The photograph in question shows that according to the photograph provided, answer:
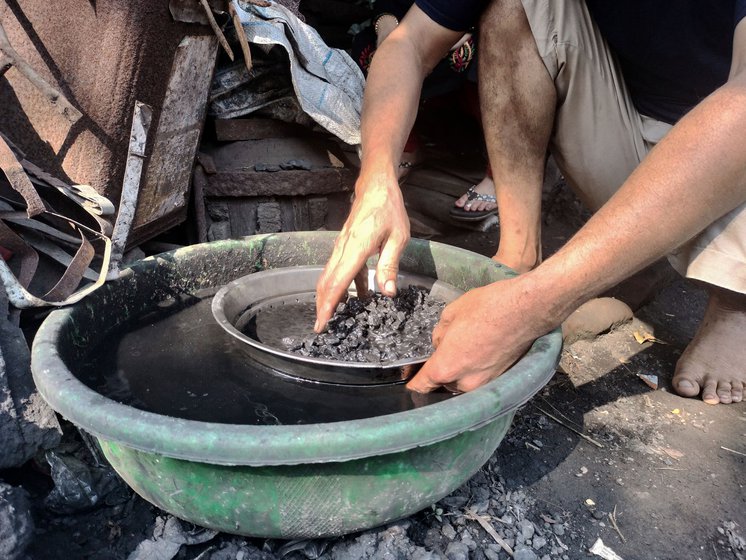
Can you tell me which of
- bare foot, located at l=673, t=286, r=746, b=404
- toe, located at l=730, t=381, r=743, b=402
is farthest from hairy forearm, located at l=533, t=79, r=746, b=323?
toe, located at l=730, t=381, r=743, b=402

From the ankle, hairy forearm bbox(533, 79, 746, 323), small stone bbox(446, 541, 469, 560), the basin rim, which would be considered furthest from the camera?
the ankle

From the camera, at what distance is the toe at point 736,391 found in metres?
1.95

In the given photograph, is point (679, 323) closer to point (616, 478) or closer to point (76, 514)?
point (616, 478)

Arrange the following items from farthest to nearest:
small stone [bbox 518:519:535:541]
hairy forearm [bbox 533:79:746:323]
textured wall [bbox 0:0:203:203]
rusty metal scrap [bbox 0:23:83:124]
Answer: textured wall [bbox 0:0:203:203] → rusty metal scrap [bbox 0:23:83:124] → small stone [bbox 518:519:535:541] → hairy forearm [bbox 533:79:746:323]

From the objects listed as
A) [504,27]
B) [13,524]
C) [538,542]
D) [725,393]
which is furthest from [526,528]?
[504,27]

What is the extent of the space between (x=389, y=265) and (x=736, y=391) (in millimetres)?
1313

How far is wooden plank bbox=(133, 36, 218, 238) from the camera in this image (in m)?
2.01

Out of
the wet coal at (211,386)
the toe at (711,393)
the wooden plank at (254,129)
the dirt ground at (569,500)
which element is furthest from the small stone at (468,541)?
the wooden plank at (254,129)

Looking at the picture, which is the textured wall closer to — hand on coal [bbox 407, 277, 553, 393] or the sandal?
hand on coal [bbox 407, 277, 553, 393]

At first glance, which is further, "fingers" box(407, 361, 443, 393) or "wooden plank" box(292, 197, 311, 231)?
"wooden plank" box(292, 197, 311, 231)

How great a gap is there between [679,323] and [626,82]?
3.48 ft

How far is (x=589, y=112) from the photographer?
192 centimetres

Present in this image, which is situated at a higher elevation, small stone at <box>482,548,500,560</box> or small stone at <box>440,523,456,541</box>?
small stone at <box>440,523,456,541</box>

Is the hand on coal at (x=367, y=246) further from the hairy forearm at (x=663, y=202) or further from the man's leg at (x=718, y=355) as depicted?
the man's leg at (x=718, y=355)
